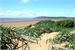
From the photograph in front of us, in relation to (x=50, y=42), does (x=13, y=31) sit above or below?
above

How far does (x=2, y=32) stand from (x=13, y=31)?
11cm

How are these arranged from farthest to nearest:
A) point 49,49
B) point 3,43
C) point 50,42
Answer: point 50,42, point 49,49, point 3,43

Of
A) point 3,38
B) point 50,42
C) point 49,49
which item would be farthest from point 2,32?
point 50,42

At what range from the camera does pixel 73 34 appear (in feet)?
15.3

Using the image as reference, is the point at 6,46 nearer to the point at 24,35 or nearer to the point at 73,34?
the point at 24,35

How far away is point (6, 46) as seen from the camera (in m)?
2.00

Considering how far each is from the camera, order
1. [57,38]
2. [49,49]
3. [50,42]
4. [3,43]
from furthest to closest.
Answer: [57,38], [50,42], [49,49], [3,43]

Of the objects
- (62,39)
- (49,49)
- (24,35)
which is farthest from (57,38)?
(24,35)

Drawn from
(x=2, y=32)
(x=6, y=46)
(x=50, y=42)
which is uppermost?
(x=2, y=32)

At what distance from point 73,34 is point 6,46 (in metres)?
2.88

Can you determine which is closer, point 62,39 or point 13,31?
point 13,31

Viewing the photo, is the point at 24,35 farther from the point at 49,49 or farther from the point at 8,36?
the point at 49,49

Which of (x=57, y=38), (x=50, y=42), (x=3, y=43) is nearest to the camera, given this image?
(x=3, y=43)

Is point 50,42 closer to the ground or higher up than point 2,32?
closer to the ground
